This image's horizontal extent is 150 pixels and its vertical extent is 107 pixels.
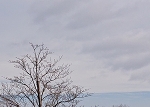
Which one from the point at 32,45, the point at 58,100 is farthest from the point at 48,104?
the point at 32,45

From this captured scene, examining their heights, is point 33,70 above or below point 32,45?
below

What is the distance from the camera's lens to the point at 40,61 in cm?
1716

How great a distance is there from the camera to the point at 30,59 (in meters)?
17.2

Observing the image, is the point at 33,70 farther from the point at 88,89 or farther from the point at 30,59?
the point at 88,89

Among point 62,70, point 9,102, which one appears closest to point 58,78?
point 62,70

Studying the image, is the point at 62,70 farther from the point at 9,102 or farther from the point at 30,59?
the point at 9,102

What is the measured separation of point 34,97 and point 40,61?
195cm

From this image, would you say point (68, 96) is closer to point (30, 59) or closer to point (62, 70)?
point (62, 70)

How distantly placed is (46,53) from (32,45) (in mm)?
858

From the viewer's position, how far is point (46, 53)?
17312 millimetres

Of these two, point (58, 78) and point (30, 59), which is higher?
point (30, 59)

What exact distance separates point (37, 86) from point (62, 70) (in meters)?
1.79

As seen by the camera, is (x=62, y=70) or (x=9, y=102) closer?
(x=9, y=102)

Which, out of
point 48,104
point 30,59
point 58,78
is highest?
point 30,59
